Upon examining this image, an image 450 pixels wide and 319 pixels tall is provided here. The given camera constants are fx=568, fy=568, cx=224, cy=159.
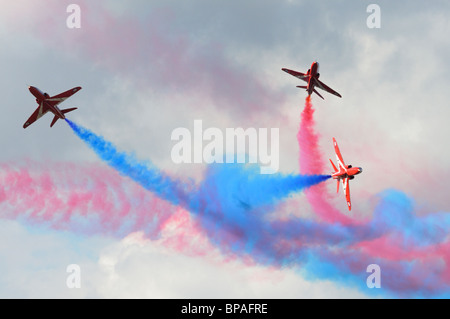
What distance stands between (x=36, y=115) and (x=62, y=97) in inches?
218

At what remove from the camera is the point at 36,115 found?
297 ft

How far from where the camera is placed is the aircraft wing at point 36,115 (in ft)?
293

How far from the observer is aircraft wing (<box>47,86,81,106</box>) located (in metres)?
88.6

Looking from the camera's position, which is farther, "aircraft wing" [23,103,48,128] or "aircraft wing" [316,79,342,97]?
"aircraft wing" [316,79,342,97]

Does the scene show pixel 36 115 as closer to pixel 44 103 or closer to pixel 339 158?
pixel 44 103

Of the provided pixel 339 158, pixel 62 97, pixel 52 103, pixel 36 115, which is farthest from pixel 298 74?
pixel 36 115

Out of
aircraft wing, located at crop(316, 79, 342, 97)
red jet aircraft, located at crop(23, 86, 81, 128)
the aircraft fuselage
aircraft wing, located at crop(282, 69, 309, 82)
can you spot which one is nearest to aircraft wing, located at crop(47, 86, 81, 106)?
red jet aircraft, located at crop(23, 86, 81, 128)

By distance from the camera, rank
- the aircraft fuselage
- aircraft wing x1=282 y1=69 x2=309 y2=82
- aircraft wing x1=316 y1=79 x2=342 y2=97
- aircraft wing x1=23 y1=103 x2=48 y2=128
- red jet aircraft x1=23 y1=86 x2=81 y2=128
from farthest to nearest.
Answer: aircraft wing x1=316 y1=79 x2=342 y2=97
aircraft wing x1=282 y1=69 x2=309 y2=82
aircraft wing x1=23 y1=103 x2=48 y2=128
red jet aircraft x1=23 y1=86 x2=81 y2=128
the aircraft fuselage

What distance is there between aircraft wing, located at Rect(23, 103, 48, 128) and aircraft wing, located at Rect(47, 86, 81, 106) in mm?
1719

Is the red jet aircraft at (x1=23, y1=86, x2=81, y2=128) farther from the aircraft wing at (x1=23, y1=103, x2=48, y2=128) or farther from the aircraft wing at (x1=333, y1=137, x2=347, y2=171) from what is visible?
the aircraft wing at (x1=333, y1=137, x2=347, y2=171)
